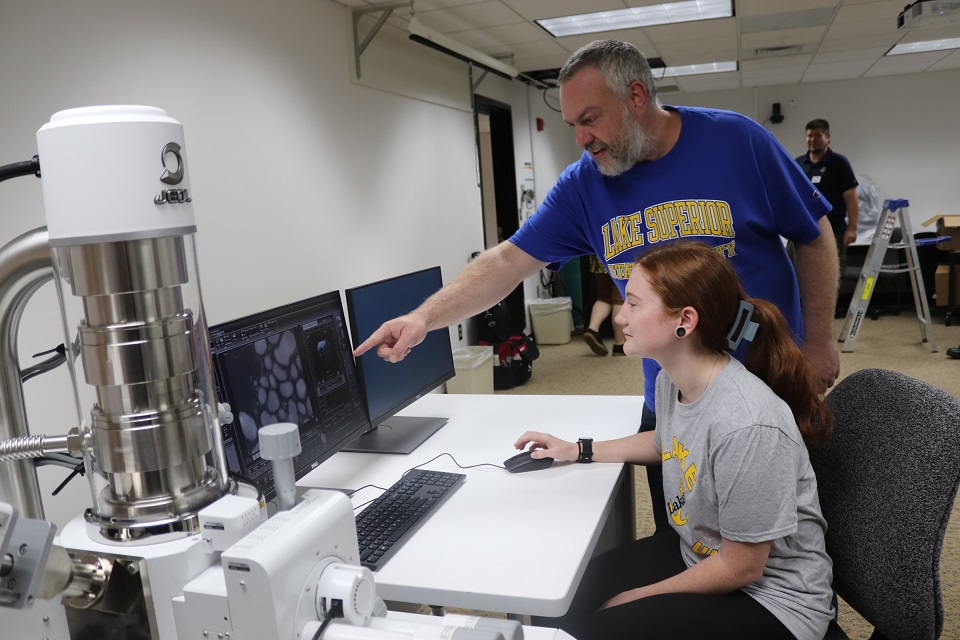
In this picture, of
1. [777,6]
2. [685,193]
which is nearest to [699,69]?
[777,6]

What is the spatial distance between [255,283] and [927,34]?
18.6 ft

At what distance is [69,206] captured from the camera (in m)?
0.57

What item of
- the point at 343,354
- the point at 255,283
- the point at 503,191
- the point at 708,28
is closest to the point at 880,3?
the point at 708,28

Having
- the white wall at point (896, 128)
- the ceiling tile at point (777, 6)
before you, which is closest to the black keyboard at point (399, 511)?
the ceiling tile at point (777, 6)

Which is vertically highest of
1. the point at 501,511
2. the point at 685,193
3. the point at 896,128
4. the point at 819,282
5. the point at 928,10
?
Answer: the point at 928,10

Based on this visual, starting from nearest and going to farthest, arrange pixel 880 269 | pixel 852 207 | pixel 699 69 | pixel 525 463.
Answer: pixel 525 463 → pixel 880 269 → pixel 852 207 → pixel 699 69

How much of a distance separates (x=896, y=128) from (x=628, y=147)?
7.87m

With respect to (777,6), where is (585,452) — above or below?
below

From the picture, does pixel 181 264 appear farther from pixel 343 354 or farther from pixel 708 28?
pixel 708 28

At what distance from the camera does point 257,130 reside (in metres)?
3.15

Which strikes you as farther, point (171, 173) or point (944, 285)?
point (944, 285)

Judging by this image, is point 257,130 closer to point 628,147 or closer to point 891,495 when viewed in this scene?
point 628,147

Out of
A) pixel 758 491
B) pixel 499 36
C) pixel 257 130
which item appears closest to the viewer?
pixel 758 491

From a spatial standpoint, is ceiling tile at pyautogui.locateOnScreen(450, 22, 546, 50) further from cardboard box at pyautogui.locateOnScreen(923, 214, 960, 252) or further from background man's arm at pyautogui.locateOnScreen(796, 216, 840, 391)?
cardboard box at pyautogui.locateOnScreen(923, 214, 960, 252)
